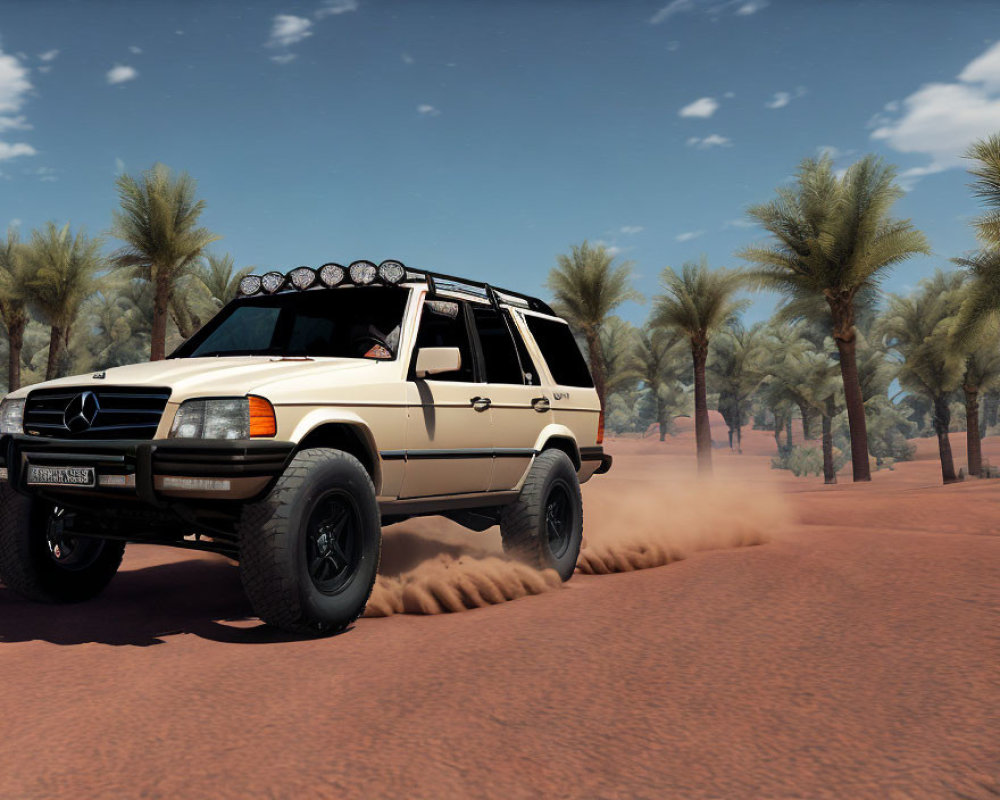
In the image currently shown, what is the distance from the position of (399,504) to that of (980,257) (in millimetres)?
20381

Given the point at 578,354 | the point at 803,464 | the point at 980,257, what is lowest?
the point at 803,464

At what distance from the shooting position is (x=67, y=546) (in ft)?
20.0

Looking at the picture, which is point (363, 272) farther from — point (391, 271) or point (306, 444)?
point (306, 444)

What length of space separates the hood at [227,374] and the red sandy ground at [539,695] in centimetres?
137

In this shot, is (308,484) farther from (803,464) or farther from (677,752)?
(803,464)

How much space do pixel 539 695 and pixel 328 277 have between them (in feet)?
11.5

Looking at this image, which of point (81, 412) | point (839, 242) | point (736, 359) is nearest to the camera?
point (81, 412)

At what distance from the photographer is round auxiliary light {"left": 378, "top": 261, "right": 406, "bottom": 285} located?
5.90m

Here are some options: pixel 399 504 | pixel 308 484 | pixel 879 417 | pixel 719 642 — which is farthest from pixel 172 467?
pixel 879 417

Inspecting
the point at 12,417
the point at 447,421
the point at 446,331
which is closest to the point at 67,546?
the point at 12,417

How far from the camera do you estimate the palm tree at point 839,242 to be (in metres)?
24.4

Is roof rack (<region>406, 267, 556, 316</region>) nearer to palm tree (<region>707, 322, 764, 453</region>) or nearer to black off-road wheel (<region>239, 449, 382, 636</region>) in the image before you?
black off-road wheel (<region>239, 449, 382, 636</region>)

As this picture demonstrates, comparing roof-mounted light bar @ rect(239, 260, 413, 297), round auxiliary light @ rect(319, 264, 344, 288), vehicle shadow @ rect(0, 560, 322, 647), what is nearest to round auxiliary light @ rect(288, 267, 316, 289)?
roof-mounted light bar @ rect(239, 260, 413, 297)

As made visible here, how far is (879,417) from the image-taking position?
48875 millimetres
